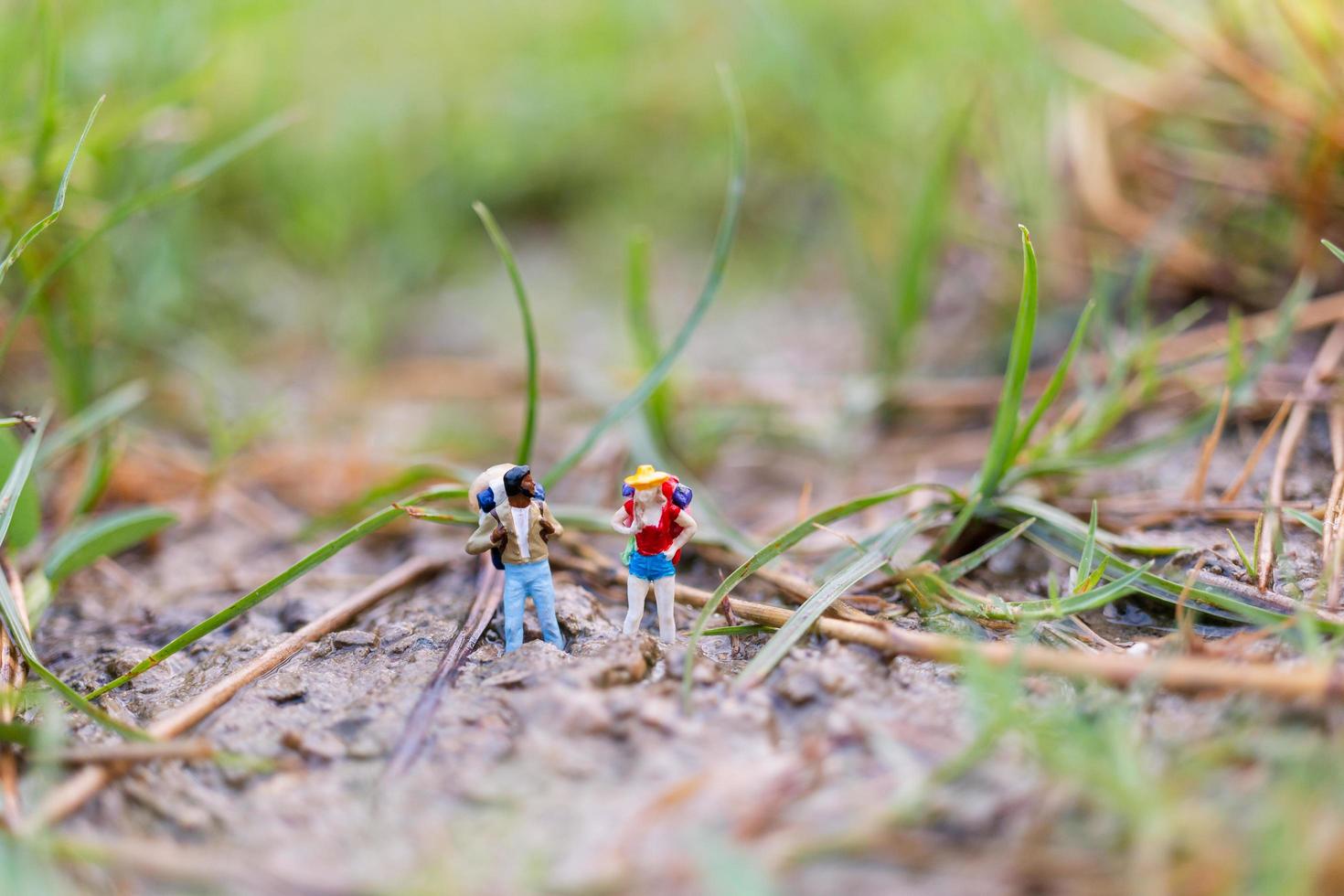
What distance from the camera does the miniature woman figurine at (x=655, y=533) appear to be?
1518mm

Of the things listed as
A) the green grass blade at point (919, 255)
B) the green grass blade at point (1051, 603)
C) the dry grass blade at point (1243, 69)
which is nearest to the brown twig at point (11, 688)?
the green grass blade at point (1051, 603)

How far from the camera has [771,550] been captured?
60.4 inches

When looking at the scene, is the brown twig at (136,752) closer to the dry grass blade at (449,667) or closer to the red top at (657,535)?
the dry grass blade at (449,667)

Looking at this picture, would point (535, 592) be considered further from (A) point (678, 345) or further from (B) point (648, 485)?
(A) point (678, 345)

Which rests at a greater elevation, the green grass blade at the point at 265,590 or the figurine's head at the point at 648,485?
the figurine's head at the point at 648,485

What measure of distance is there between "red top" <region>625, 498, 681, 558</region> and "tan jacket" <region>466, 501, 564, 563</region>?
0.49ft

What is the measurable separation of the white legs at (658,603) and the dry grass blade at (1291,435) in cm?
89

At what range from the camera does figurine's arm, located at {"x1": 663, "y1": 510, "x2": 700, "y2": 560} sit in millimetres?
1531

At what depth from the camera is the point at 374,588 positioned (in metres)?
1.73

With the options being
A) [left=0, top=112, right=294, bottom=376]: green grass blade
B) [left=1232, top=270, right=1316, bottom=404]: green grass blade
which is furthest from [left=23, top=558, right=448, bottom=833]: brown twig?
[left=1232, top=270, right=1316, bottom=404]: green grass blade

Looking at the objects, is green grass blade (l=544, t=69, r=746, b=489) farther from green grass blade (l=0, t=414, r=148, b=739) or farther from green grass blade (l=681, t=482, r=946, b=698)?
green grass blade (l=0, t=414, r=148, b=739)

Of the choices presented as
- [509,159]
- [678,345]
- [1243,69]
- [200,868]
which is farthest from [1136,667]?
[509,159]

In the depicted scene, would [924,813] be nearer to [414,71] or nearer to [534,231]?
[534,231]

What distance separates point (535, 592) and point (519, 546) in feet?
0.25
